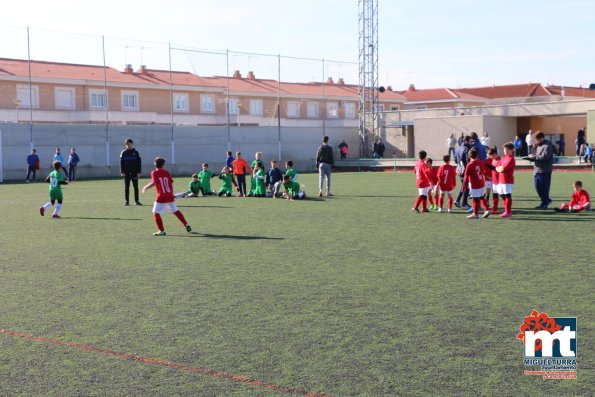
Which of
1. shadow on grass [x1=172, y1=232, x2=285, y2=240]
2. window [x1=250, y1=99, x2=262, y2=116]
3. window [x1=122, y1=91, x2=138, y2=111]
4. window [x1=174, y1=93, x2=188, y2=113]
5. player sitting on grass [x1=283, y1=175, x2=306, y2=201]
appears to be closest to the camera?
shadow on grass [x1=172, y1=232, x2=285, y2=240]

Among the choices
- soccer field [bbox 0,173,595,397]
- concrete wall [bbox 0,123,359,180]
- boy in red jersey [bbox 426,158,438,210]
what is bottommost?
soccer field [bbox 0,173,595,397]

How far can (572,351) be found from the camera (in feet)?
18.9

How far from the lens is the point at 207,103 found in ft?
169

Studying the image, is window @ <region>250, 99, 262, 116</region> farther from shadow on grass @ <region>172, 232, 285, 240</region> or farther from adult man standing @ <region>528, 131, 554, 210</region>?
shadow on grass @ <region>172, 232, 285, 240</region>

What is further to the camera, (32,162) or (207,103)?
(207,103)

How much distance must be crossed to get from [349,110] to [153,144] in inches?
758

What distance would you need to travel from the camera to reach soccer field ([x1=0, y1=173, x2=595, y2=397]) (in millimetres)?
5305

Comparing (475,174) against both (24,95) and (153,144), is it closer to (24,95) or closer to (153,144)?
(153,144)

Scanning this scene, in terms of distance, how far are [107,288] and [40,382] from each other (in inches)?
133

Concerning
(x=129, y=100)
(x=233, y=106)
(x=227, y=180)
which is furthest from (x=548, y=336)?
(x=233, y=106)

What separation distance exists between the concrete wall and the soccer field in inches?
959

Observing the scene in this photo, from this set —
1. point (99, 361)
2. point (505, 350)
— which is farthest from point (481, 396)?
point (99, 361)

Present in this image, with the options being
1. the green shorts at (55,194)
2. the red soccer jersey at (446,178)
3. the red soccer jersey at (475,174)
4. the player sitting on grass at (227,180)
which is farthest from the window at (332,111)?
the red soccer jersey at (475,174)

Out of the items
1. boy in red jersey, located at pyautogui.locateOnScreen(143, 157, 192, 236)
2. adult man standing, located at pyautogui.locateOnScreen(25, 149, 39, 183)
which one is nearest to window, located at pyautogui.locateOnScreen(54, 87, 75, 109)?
adult man standing, located at pyautogui.locateOnScreen(25, 149, 39, 183)
